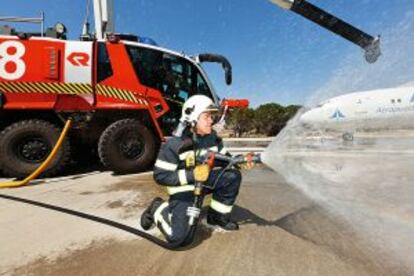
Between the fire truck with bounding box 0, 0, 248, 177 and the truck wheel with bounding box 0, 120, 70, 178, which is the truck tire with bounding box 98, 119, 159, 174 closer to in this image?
the fire truck with bounding box 0, 0, 248, 177

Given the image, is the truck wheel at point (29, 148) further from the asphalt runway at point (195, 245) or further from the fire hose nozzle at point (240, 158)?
the fire hose nozzle at point (240, 158)

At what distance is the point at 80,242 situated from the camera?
3.09 m

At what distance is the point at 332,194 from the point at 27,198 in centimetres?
405

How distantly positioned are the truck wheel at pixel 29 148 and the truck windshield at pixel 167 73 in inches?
73.6

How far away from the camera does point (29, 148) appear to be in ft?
20.3

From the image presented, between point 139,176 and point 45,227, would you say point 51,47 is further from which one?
point 45,227

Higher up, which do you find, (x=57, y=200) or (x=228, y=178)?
(x=228, y=178)

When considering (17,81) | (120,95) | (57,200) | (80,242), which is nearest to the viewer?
(80,242)

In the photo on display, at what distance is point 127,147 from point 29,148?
163 cm

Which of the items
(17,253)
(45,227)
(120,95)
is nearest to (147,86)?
(120,95)

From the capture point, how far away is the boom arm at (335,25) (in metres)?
6.47

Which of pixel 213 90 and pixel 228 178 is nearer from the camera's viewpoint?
pixel 228 178

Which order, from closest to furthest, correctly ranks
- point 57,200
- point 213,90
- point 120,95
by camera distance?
point 57,200
point 120,95
point 213,90

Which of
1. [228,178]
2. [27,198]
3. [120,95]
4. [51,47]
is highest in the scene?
[51,47]
